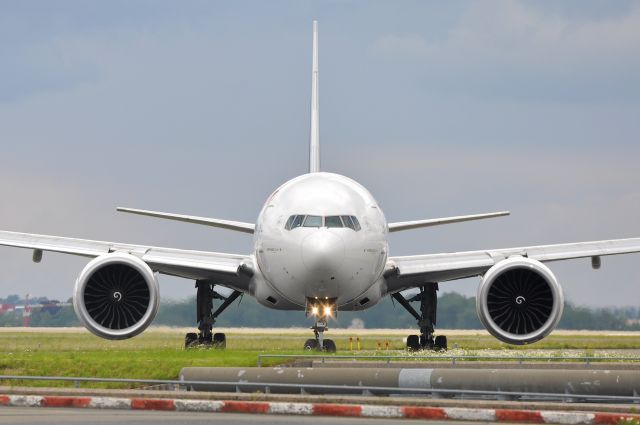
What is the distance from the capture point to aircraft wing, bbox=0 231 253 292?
3181 cm

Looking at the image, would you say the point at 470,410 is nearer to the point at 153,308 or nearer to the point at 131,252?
the point at 153,308

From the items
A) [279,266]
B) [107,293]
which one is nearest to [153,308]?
[107,293]

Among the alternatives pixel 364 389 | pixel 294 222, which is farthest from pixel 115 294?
pixel 364 389

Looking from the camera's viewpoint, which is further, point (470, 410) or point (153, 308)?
point (153, 308)

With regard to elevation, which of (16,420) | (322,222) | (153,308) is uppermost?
(322,222)

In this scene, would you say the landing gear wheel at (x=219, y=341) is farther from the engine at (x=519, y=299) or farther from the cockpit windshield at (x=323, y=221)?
the engine at (x=519, y=299)

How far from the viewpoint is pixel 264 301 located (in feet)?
105

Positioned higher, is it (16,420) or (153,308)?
(153,308)

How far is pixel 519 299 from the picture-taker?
29641 millimetres

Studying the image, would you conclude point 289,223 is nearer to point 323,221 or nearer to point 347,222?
point 323,221

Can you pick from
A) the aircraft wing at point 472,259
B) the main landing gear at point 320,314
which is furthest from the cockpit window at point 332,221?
the aircraft wing at point 472,259

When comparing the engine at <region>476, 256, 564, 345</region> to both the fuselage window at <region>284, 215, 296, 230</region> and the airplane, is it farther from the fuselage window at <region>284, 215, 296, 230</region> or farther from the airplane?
the fuselage window at <region>284, 215, 296, 230</region>

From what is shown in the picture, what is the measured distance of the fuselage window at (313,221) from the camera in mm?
28266

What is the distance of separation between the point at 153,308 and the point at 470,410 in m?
14.2
